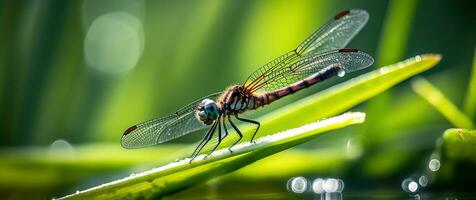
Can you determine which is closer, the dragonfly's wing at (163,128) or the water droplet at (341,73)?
the dragonfly's wing at (163,128)

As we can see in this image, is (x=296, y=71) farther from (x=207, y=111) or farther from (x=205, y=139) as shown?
(x=205, y=139)

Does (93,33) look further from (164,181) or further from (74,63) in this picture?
(164,181)

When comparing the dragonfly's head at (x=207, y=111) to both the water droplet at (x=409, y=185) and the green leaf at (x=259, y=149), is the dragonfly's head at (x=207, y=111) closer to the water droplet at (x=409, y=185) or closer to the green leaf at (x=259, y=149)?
the green leaf at (x=259, y=149)

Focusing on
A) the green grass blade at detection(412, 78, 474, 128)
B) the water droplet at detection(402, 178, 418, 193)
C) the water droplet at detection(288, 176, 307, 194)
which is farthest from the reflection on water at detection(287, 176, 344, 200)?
the green grass blade at detection(412, 78, 474, 128)

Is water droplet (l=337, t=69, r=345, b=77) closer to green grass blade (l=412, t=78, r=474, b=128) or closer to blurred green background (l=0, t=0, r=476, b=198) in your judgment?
blurred green background (l=0, t=0, r=476, b=198)

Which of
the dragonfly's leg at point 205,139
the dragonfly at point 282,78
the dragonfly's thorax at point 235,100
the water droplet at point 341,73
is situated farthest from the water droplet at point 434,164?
the dragonfly's thorax at point 235,100

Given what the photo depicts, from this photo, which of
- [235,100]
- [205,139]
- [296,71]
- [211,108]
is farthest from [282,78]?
[205,139]

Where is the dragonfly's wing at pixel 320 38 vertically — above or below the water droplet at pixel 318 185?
above

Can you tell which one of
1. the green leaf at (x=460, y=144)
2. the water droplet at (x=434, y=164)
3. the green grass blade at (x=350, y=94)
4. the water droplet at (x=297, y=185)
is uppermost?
the green grass blade at (x=350, y=94)
